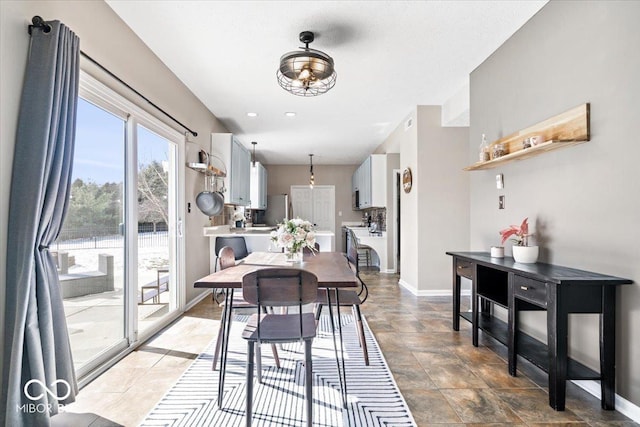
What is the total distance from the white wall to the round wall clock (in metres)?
2.99

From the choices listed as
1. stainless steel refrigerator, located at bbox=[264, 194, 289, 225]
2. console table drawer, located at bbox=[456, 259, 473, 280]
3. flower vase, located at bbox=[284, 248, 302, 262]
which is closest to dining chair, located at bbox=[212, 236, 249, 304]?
flower vase, located at bbox=[284, 248, 302, 262]

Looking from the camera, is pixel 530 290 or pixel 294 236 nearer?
pixel 530 290

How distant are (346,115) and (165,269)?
128 inches

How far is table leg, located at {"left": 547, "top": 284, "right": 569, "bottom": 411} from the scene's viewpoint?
1.88m

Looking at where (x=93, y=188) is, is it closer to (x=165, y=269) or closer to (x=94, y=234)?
(x=94, y=234)

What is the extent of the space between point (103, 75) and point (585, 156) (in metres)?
3.26

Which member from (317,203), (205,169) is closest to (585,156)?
(205,169)

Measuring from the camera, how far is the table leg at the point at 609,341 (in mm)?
1869

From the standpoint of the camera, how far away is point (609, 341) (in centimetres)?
187

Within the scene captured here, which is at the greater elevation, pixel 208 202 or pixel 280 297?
pixel 208 202

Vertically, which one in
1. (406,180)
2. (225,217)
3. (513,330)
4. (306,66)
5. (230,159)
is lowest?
(513,330)

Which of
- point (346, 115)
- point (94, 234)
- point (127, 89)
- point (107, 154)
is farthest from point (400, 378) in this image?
point (346, 115)

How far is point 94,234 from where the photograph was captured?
2369mm

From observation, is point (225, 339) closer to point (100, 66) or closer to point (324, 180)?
point (100, 66)
